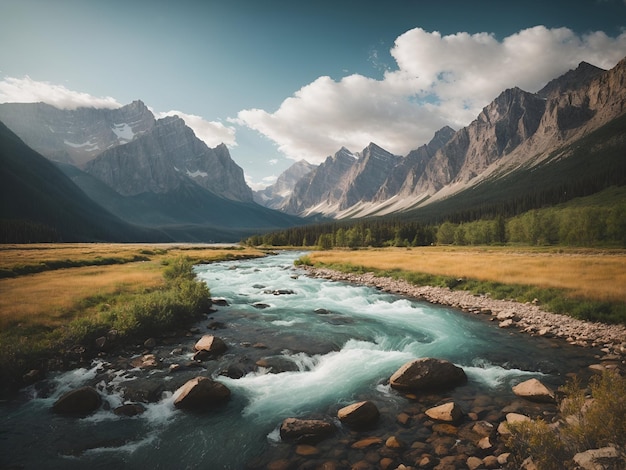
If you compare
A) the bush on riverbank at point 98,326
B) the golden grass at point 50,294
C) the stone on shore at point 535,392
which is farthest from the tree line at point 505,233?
the bush on riverbank at point 98,326

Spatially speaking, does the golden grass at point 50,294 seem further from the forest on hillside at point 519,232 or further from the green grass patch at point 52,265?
the forest on hillside at point 519,232

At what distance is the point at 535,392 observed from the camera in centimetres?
1205

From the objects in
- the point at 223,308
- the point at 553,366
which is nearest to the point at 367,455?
the point at 553,366

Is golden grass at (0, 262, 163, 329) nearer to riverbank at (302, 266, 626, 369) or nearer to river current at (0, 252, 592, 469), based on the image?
river current at (0, 252, 592, 469)

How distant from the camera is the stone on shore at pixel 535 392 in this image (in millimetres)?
11775

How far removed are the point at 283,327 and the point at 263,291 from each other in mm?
15091

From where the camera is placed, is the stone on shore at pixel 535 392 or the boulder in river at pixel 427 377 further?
the boulder in river at pixel 427 377

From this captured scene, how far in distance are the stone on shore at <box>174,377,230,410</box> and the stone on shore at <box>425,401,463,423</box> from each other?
8.29 meters

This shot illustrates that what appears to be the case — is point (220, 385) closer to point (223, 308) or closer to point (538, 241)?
point (223, 308)

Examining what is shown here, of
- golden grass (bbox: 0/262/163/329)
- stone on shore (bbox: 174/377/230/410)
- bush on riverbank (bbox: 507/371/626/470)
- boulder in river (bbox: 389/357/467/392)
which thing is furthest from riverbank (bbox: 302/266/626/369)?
golden grass (bbox: 0/262/163/329)

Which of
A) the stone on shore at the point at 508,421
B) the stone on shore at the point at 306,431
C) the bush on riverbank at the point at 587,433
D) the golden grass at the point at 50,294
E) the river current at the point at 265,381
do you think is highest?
the bush on riverbank at the point at 587,433

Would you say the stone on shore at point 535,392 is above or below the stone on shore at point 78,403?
above

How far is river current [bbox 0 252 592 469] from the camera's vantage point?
9828 millimetres

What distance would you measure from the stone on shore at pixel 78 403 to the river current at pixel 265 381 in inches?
12.6
